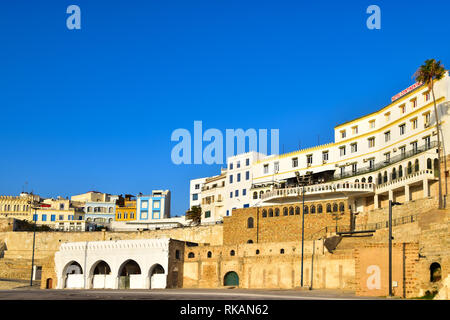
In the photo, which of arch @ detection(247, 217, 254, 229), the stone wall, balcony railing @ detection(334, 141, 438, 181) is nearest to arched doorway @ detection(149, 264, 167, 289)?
the stone wall

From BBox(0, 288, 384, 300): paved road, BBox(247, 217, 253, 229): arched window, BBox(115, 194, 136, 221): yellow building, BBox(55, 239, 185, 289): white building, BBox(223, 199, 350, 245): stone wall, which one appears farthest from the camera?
BBox(115, 194, 136, 221): yellow building

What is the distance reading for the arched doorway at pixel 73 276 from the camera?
6456 centimetres

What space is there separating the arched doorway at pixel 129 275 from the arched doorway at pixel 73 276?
16.2 ft

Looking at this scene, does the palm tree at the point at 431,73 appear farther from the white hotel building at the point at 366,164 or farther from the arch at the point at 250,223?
the arch at the point at 250,223

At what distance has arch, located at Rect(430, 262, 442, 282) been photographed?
3500cm

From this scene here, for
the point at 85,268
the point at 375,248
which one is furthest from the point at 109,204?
the point at 375,248

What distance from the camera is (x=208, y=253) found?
6200cm

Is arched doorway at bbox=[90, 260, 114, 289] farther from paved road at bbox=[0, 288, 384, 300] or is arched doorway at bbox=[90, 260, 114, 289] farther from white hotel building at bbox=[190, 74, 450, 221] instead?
white hotel building at bbox=[190, 74, 450, 221]

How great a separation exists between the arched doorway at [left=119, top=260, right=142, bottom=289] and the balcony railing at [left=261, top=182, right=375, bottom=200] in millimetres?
17892

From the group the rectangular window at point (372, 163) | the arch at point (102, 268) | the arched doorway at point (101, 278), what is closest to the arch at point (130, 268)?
the arched doorway at point (101, 278)

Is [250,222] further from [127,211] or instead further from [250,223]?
[127,211]
